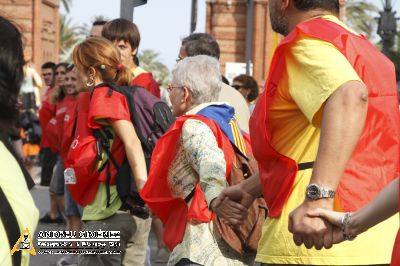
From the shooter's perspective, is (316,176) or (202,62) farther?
(202,62)

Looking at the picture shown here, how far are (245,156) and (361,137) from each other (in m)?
1.66

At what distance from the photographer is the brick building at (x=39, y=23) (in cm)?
4131

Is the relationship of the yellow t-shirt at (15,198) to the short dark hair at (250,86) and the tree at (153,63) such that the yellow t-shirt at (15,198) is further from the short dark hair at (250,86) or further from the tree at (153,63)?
the tree at (153,63)

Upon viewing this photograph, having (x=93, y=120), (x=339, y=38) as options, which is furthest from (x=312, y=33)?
(x=93, y=120)

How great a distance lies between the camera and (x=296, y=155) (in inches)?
163

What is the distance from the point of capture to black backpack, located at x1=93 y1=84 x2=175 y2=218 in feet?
22.4

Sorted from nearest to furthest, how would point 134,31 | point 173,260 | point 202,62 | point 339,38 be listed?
point 339,38, point 173,260, point 202,62, point 134,31

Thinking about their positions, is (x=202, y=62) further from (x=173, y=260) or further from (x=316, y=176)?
(x=316, y=176)

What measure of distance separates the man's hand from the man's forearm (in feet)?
0.43

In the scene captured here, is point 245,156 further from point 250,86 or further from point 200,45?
point 250,86

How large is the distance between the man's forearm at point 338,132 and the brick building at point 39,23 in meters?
36.3

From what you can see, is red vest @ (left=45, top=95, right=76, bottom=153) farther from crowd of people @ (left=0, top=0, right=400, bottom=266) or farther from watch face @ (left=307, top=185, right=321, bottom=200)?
watch face @ (left=307, top=185, right=321, bottom=200)

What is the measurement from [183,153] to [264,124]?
141cm

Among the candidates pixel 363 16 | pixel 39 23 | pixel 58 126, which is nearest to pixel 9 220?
pixel 58 126
